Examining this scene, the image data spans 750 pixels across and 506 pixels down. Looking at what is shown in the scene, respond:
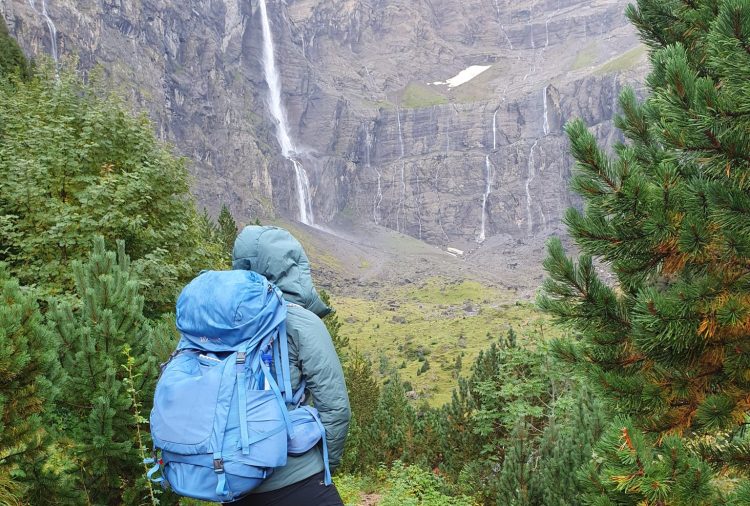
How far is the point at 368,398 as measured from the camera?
66.2ft

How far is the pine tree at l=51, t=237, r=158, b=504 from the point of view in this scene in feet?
13.5

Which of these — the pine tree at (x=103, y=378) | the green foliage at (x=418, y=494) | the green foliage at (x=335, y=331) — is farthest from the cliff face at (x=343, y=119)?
the pine tree at (x=103, y=378)

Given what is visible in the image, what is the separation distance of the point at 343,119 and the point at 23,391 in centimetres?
16360

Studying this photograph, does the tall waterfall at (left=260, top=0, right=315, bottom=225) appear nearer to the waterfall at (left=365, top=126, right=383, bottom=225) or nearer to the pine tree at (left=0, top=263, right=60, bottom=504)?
the waterfall at (left=365, top=126, right=383, bottom=225)

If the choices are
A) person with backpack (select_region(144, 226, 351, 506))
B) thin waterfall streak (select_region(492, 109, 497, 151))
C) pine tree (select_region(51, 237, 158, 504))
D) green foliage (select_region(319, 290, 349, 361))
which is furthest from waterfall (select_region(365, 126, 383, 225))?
person with backpack (select_region(144, 226, 351, 506))

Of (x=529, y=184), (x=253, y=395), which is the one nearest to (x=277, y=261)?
(x=253, y=395)

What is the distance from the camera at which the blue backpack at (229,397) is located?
2471 mm

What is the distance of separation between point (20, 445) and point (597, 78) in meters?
164

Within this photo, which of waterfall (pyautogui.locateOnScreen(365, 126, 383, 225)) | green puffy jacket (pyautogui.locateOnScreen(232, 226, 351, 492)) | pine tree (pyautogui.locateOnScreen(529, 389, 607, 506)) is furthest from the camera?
waterfall (pyautogui.locateOnScreen(365, 126, 383, 225))

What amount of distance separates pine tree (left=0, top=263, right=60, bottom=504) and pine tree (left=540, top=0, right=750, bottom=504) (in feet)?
10.4

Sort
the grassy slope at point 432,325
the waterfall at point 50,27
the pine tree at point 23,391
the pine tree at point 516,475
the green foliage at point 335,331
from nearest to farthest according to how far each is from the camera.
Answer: the pine tree at point 23,391 → the pine tree at point 516,475 → the green foliage at point 335,331 → the grassy slope at point 432,325 → the waterfall at point 50,27

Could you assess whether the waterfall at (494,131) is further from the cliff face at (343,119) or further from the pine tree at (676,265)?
the pine tree at (676,265)

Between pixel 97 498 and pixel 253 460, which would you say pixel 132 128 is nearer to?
pixel 97 498

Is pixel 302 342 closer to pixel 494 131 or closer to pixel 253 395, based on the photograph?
pixel 253 395
